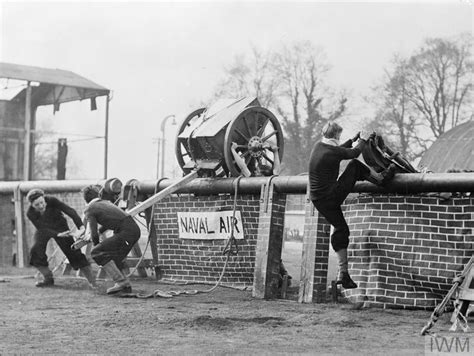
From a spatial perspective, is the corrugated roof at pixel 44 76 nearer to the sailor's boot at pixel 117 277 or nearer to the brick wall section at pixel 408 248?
the sailor's boot at pixel 117 277

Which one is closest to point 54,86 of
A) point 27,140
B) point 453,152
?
point 27,140

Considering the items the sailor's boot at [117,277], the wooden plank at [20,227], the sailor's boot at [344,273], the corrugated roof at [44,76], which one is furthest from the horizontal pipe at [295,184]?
the corrugated roof at [44,76]

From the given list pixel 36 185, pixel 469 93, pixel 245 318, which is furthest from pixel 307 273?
pixel 469 93

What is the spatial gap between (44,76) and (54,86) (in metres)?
0.65

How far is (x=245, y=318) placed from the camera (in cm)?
898

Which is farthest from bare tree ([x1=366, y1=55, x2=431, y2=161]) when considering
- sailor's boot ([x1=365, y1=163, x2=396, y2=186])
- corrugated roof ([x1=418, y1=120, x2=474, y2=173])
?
sailor's boot ([x1=365, y1=163, x2=396, y2=186])

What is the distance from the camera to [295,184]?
36.0 feet

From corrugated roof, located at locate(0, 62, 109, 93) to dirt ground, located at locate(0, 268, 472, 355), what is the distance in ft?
73.1

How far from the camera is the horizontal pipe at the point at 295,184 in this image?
9.25 metres

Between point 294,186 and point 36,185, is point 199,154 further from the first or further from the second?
point 36,185

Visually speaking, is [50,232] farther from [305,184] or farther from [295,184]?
[305,184]

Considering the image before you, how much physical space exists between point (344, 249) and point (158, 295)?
9.77 ft

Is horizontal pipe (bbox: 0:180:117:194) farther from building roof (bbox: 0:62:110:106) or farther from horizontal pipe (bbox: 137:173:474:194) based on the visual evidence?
building roof (bbox: 0:62:110:106)

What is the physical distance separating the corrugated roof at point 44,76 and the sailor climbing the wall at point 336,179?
24036mm
